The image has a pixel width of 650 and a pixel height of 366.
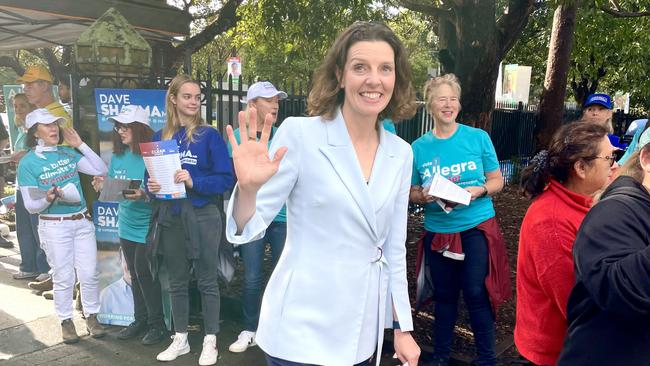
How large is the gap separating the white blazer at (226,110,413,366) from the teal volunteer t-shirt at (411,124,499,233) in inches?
74.2

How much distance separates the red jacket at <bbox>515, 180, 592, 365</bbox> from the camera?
2.21 meters

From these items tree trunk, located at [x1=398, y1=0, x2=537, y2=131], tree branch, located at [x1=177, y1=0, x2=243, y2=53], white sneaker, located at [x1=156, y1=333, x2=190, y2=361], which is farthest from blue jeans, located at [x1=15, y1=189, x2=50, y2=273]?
tree branch, located at [x1=177, y1=0, x2=243, y2=53]

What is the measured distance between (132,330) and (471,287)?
9.62ft

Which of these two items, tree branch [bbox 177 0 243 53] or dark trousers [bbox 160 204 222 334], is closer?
dark trousers [bbox 160 204 222 334]

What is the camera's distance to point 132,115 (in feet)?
14.7

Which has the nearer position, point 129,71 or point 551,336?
point 551,336

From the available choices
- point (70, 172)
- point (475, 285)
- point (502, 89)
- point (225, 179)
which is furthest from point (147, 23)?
point (502, 89)

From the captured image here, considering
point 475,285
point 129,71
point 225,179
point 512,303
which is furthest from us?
point 512,303

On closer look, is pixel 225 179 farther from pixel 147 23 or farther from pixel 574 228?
pixel 147 23

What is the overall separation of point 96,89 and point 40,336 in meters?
2.22

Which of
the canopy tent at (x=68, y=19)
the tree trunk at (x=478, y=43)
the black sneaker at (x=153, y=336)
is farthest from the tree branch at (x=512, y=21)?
the black sneaker at (x=153, y=336)

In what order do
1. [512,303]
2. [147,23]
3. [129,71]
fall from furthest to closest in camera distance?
[147,23] < [512,303] < [129,71]

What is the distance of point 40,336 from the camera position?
474cm

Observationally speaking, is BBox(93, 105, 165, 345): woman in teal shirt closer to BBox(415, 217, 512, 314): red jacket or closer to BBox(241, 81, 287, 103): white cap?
BBox(241, 81, 287, 103): white cap
